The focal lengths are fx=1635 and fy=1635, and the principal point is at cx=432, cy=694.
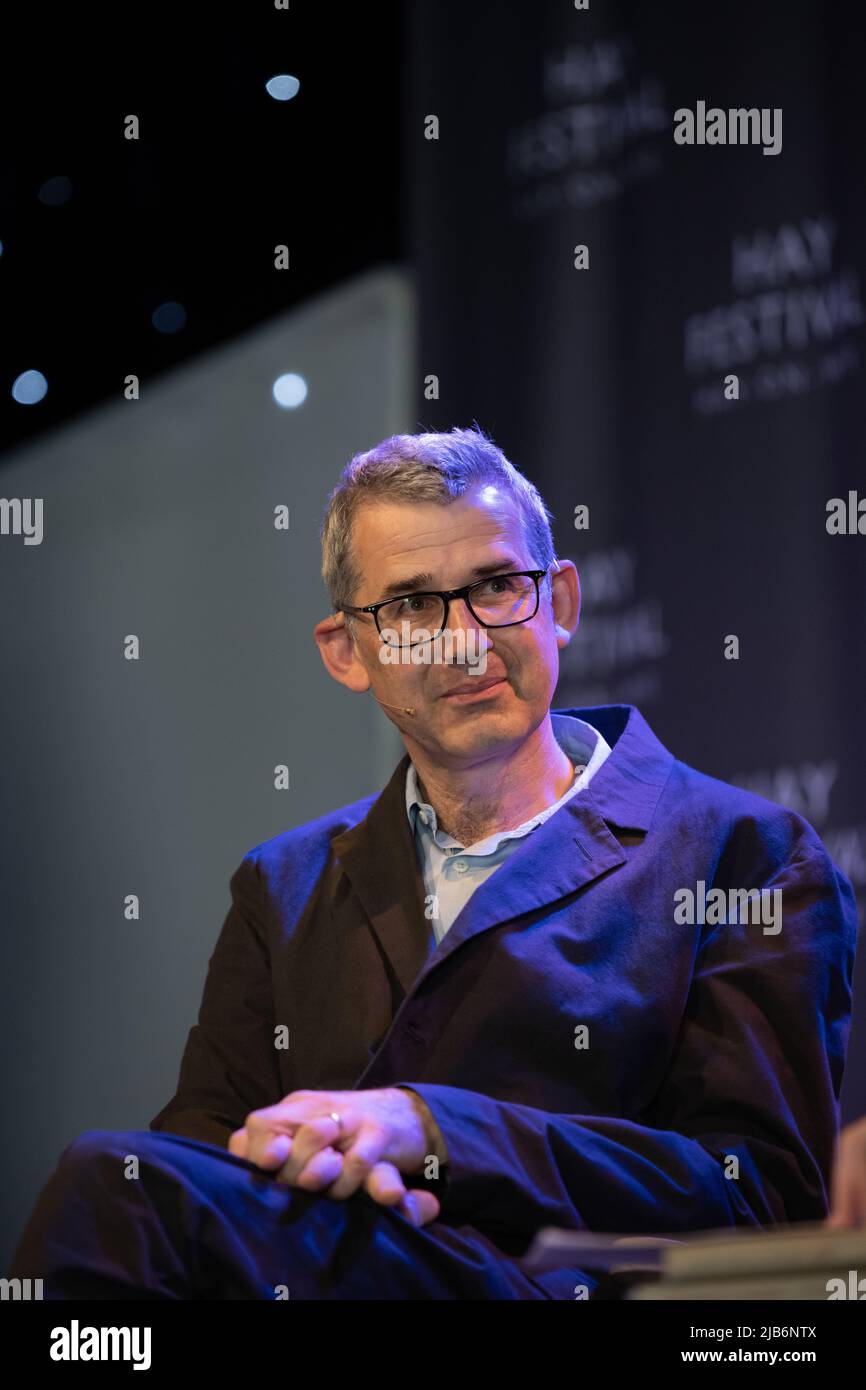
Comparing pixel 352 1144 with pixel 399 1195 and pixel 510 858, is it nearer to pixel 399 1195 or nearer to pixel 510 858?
pixel 399 1195

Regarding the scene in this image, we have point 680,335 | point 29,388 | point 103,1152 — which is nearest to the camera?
point 103,1152

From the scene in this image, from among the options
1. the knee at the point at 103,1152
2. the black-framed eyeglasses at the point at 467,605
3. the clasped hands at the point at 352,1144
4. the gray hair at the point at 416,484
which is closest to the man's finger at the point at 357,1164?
the clasped hands at the point at 352,1144

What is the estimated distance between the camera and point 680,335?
300 centimetres

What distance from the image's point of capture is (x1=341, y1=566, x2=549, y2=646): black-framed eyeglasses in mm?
2201

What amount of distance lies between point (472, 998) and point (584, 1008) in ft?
0.46

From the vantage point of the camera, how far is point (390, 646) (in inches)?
87.7

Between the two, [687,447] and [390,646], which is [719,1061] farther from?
[687,447]

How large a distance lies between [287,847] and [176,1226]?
32.7 inches

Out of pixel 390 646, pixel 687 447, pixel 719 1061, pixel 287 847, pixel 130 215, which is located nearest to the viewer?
pixel 719 1061

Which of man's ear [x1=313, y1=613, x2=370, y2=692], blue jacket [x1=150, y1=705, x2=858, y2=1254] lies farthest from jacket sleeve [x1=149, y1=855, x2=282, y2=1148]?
man's ear [x1=313, y1=613, x2=370, y2=692]

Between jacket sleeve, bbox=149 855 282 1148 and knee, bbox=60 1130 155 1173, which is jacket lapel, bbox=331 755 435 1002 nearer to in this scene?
jacket sleeve, bbox=149 855 282 1148

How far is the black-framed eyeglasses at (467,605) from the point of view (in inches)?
86.7

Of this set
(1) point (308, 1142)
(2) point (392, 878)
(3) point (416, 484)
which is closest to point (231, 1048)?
(2) point (392, 878)
